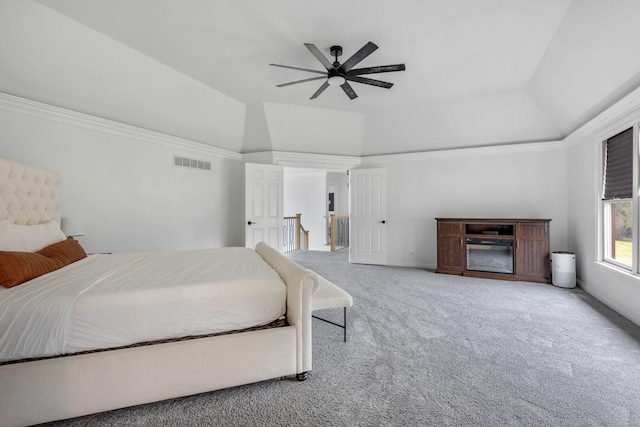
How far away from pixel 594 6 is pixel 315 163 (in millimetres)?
4584

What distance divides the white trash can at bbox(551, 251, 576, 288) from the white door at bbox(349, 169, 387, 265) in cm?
285

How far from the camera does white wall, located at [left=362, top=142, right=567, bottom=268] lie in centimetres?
499

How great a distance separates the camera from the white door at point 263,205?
5.78 m

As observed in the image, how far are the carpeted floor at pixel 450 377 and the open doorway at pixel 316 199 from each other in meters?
7.12

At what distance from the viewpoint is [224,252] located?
3.13m

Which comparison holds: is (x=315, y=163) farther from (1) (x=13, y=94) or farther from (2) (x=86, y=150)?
(1) (x=13, y=94)

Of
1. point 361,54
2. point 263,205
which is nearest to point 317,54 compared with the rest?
point 361,54

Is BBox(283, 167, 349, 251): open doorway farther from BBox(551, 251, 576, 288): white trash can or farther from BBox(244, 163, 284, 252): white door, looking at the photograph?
BBox(551, 251, 576, 288): white trash can

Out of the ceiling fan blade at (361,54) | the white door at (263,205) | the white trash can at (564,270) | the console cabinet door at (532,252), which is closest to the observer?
the ceiling fan blade at (361,54)

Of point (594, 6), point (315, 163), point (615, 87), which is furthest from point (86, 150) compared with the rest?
point (615, 87)

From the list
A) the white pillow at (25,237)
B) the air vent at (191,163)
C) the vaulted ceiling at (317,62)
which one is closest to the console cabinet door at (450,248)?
the vaulted ceiling at (317,62)

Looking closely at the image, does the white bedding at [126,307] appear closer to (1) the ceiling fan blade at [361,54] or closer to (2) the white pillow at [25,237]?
(2) the white pillow at [25,237]

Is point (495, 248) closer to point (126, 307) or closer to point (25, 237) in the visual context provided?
point (126, 307)

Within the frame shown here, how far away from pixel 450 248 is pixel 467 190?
129 cm
